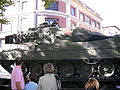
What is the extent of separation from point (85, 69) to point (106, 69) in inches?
38.1

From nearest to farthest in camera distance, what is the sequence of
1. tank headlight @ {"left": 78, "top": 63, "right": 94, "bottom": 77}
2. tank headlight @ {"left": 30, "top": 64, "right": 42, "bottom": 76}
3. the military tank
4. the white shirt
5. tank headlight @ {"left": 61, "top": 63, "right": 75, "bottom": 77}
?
the white shirt
the military tank
tank headlight @ {"left": 78, "top": 63, "right": 94, "bottom": 77}
tank headlight @ {"left": 61, "top": 63, "right": 75, "bottom": 77}
tank headlight @ {"left": 30, "top": 64, "right": 42, "bottom": 76}

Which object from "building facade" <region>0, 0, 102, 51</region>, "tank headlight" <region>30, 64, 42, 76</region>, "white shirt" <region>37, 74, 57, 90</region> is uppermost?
"building facade" <region>0, 0, 102, 51</region>

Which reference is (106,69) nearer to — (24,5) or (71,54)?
(71,54)

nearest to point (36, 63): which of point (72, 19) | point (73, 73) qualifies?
point (73, 73)

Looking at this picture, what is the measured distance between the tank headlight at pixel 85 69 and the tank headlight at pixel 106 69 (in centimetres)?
43

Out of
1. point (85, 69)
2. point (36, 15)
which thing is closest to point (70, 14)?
point (36, 15)

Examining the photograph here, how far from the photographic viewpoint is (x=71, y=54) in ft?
32.3

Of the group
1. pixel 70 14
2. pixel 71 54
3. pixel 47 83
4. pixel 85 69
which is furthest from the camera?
pixel 70 14

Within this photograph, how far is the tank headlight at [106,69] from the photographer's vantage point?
381 inches

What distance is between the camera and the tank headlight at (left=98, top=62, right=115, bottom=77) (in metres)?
9.69

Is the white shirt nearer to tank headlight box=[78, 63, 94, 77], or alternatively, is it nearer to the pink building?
tank headlight box=[78, 63, 94, 77]

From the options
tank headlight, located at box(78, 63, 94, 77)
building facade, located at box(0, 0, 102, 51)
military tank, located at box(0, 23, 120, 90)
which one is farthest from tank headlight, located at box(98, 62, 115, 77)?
building facade, located at box(0, 0, 102, 51)

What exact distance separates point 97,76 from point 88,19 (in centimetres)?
3514

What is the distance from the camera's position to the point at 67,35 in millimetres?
10867
